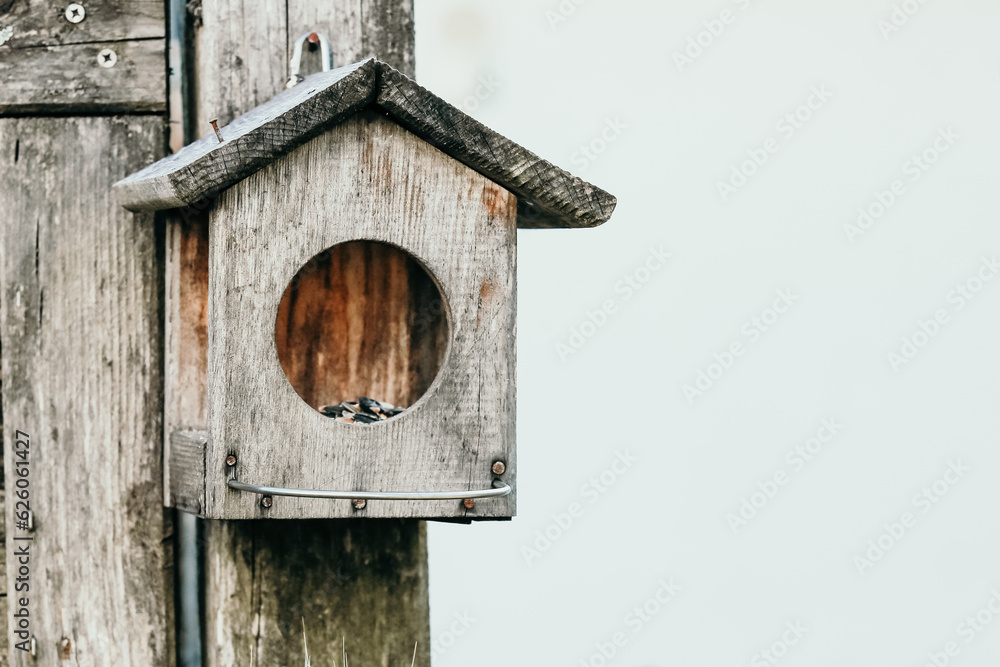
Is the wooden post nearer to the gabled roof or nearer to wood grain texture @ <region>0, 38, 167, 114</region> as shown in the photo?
wood grain texture @ <region>0, 38, 167, 114</region>

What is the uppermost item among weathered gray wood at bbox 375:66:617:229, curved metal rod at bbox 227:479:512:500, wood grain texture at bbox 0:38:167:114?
wood grain texture at bbox 0:38:167:114

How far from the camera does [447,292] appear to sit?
1.85 metres

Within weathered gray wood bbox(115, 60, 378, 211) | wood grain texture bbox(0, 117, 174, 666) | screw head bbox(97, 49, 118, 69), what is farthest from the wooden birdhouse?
screw head bbox(97, 49, 118, 69)

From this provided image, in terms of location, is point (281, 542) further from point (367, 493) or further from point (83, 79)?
point (83, 79)

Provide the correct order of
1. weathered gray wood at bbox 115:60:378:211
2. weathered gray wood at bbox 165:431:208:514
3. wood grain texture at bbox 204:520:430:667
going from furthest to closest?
wood grain texture at bbox 204:520:430:667 < weathered gray wood at bbox 165:431:208:514 < weathered gray wood at bbox 115:60:378:211

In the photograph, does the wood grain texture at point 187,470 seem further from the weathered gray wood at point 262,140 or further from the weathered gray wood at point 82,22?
the weathered gray wood at point 82,22

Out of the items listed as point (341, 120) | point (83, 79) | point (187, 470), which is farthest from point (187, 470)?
point (83, 79)

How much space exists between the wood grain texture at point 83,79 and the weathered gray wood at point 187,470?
0.61 m

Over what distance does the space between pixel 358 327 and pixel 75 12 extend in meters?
0.76

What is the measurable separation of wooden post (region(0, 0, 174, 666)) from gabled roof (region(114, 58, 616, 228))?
0.17 meters

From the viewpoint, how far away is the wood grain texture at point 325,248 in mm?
1771

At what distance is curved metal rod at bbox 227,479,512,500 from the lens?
1748 millimetres

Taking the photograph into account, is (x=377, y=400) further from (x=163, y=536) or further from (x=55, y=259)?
(x=55, y=259)

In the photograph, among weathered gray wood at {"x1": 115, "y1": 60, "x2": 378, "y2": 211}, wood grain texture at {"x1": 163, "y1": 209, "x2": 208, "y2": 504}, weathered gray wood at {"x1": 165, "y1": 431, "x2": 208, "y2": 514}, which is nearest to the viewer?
weathered gray wood at {"x1": 115, "y1": 60, "x2": 378, "y2": 211}
